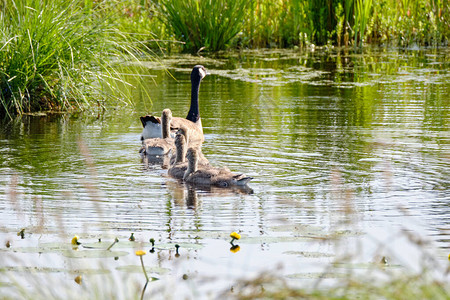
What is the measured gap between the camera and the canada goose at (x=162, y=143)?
31.2ft

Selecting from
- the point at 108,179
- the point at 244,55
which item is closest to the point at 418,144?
the point at 108,179

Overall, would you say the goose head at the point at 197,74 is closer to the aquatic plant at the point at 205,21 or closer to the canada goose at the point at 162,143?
the canada goose at the point at 162,143

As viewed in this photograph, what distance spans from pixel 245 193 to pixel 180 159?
1.58 metres

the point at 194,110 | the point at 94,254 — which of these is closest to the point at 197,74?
the point at 194,110

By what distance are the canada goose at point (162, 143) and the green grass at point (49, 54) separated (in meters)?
1.33

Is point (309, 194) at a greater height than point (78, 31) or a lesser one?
lesser

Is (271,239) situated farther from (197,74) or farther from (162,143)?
(197,74)

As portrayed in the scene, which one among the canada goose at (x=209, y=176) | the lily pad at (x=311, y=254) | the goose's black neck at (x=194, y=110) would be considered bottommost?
the lily pad at (x=311, y=254)

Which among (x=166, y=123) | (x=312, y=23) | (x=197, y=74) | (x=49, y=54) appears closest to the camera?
(x=166, y=123)

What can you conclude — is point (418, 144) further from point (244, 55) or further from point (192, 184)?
point (244, 55)

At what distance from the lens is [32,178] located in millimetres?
8086

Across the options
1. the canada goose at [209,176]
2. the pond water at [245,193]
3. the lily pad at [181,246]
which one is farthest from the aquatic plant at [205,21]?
the lily pad at [181,246]

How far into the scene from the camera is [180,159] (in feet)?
29.3

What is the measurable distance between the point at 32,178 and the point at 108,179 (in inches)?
29.1
